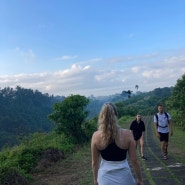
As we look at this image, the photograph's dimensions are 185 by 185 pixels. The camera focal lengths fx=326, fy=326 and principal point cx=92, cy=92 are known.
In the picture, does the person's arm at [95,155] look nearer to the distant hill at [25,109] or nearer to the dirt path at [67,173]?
the dirt path at [67,173]

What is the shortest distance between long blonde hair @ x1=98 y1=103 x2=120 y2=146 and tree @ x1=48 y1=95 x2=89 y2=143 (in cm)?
1621

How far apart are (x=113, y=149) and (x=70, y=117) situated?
16.6 m

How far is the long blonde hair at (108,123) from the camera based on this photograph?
391 cm

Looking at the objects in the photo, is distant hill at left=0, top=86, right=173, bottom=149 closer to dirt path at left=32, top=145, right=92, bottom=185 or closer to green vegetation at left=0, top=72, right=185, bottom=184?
A: green vegetation at left=0, top=72, right=185, bottom=184

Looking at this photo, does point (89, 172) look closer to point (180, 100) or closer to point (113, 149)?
point (113, 149)

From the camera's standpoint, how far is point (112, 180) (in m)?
3.89

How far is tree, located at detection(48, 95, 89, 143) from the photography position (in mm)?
20312

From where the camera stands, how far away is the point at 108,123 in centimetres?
395

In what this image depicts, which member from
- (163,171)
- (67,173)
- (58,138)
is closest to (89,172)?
(67,173)

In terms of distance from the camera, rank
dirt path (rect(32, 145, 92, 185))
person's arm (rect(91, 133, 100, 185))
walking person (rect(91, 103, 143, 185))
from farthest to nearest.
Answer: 1. dirt path (rect(32, 145, 92, 185))
2. person's arm (rect(91, 133, 100, 185))
3. walking person (rect(91, 103, 143, 185))

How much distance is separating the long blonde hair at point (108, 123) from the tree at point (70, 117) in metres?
16.2

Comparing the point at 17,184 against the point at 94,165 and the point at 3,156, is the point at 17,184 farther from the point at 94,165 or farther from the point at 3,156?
the point at 94,165

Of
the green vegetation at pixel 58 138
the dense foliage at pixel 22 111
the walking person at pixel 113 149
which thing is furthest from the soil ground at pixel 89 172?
the dense foliage at pixel 22 111

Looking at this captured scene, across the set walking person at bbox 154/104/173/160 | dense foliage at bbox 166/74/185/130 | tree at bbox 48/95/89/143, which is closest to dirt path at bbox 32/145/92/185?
walking person at bbox 154/104/173/160
